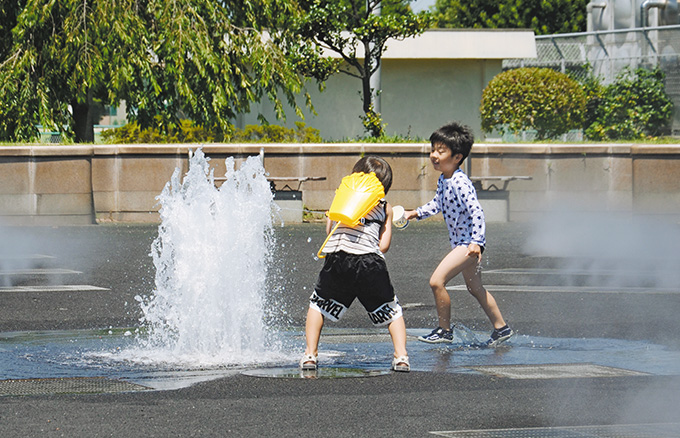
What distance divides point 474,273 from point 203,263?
1.78 metres

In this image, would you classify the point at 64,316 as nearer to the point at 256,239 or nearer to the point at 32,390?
the point at 256,239

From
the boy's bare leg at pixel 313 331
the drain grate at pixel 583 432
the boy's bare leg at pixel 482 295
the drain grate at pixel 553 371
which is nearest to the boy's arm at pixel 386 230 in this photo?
the boy's bare leg at pixel 313 331

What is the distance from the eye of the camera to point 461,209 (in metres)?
6.86

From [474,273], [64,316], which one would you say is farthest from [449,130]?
[64,316]

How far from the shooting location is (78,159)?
56.6ft

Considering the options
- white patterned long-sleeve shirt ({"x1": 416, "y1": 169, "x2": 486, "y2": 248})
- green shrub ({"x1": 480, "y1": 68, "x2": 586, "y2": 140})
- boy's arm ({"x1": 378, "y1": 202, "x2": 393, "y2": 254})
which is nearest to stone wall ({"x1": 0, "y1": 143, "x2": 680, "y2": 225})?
green shrub ({"x1": 480, "y1": 68, "x2": 586, "y2": 140})

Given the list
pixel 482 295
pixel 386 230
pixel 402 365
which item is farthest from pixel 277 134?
pixel 402 365

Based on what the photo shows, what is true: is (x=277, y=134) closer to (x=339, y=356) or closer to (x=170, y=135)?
(x=170, y=135)

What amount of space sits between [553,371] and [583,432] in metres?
1.53

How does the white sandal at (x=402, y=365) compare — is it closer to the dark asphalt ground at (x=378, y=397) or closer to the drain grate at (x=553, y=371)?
the dark asphalt ground at (x=378, y=397)

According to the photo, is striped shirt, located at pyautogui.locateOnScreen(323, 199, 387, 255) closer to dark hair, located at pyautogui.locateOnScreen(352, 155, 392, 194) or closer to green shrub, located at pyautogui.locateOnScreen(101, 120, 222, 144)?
dark hair, located at pyautogui.locateOnScreen(352, 155, 392, 194)

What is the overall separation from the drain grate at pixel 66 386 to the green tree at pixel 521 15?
170ft

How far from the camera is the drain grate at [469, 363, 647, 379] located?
19.6ft

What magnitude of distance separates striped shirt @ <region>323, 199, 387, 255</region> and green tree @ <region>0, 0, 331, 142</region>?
13083 millimetres
